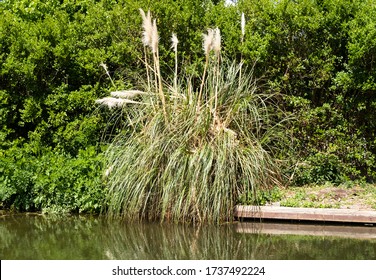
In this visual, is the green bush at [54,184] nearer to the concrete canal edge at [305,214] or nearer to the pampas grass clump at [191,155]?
the pampas grass clump at [191,155]

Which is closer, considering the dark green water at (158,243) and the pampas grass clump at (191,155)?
the dark green water at (158,243)

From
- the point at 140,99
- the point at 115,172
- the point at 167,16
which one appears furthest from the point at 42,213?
the point at 167,16

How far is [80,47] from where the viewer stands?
453 inches

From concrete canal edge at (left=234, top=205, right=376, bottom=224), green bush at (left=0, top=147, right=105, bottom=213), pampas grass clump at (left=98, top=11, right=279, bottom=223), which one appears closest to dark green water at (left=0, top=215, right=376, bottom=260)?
pampas grass clump at (left=98, top=11, right=279, bottom=223)

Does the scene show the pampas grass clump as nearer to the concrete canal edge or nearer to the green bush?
the concrete canal edge

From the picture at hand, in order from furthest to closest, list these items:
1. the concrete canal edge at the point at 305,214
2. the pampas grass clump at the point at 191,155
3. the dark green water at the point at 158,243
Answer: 1. the concrete canal edge at the point at 305,214
2. the pampas grass clump at the point at 191,155
3. the dark green water at the point at 158,243

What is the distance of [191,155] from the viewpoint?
354 inches

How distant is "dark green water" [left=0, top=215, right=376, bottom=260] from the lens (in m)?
7.43

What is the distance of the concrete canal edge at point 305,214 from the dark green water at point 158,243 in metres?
0.43

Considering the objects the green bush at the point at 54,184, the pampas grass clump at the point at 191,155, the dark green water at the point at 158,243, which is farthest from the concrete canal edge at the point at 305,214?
the green bush at the point at 54,184

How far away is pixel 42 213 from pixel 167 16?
165 inches

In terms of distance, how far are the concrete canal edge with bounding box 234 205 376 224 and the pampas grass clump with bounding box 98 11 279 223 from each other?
0.91ft

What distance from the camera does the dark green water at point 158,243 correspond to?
743cm

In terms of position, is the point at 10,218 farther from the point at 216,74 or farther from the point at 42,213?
the point at 216,74
